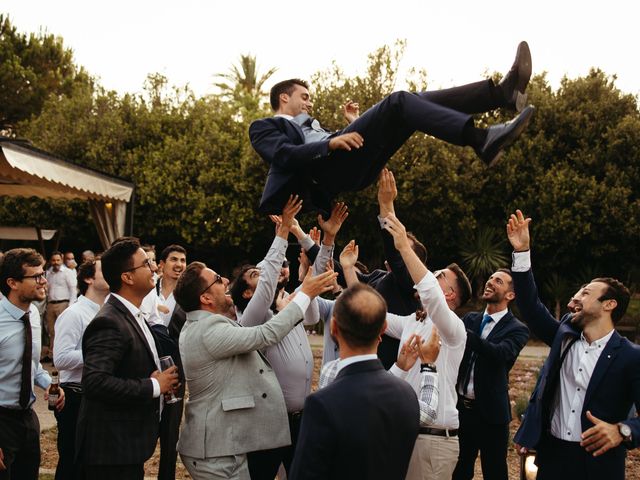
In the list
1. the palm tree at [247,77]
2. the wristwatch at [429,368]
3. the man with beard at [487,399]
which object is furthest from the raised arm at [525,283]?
the palm tree at [247,77]

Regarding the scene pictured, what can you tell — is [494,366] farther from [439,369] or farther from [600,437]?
[439,369]

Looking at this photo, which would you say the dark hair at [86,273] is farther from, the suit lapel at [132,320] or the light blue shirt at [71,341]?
the suit lapel at [132,320]

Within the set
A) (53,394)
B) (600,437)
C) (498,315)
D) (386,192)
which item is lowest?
(600,437)

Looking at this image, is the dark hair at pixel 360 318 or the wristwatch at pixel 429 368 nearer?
the dark hair at pixel 360 318

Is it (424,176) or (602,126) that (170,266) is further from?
(602,126)

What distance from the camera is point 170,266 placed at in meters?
5.92

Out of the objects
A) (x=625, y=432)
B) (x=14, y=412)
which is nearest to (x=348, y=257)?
(x=625, y=432)

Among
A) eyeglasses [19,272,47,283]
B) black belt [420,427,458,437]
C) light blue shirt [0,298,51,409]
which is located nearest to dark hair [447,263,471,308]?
black belt [420,427,458,437]

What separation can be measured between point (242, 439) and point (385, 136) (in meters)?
1.90

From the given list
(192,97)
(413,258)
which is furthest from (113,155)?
(413,258)

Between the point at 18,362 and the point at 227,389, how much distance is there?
4.47ft

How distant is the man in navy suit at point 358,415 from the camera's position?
249 cm

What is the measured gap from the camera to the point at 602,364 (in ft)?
13.0

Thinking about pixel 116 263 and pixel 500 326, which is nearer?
pixel 116 263
